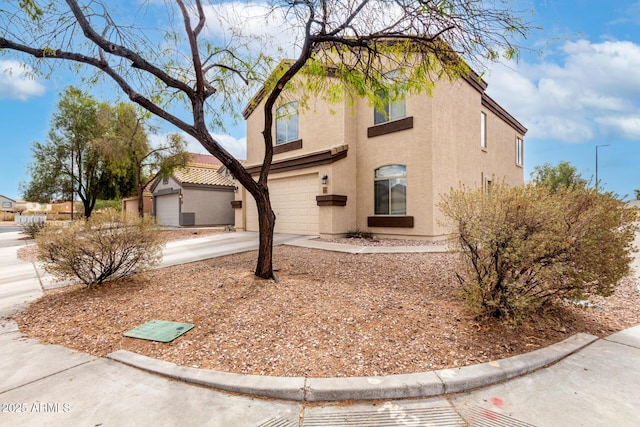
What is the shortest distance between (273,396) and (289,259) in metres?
5.63

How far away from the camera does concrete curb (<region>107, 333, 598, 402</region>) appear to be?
2684mm

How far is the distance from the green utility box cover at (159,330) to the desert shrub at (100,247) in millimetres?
2193

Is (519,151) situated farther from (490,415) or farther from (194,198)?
(490,415)

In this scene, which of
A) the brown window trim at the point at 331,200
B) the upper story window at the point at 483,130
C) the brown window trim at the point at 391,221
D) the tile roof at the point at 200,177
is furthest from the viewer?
the tile roof at the point at 200,177

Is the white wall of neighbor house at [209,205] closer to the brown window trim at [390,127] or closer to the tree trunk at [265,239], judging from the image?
the brown window trim at [390,127]

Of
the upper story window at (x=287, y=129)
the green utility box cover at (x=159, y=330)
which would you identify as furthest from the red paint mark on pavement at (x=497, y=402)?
the upper story window at (x=287, y=129)

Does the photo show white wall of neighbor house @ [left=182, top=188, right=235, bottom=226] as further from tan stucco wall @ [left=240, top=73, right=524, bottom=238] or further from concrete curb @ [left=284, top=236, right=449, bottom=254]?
concrete curb @ [left=284, top=236, right=449, bottom=254]

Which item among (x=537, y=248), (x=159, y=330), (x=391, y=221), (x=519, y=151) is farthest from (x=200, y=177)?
(x=537, y=248)

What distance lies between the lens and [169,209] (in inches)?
870

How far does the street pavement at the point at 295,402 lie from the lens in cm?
241

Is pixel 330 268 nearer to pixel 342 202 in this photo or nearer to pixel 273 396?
pixel 273 396

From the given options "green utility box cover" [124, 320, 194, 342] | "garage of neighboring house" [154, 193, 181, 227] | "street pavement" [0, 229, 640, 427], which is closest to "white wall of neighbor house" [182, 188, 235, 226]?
"garage of neighboring house" [154, 193, 181, 227]

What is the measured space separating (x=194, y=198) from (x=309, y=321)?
18873 millimetres

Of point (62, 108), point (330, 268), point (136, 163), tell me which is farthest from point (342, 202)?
point (62, 108)
